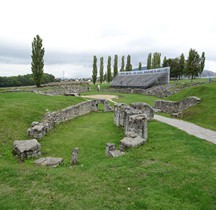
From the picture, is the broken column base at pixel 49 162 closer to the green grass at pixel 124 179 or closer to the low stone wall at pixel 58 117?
the green grass at pixel 124 179

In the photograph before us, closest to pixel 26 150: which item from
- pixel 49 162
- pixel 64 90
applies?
pixel 49 162

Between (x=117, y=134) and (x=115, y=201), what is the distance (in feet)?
34.6

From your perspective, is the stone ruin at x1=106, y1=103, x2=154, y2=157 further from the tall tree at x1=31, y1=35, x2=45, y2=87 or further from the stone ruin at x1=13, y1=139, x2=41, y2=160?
the tall tree at x1=31, y1=35, x2=45, y2=87

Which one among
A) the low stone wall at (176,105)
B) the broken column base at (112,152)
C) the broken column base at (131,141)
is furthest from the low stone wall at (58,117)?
the low stone wall at (176,105)

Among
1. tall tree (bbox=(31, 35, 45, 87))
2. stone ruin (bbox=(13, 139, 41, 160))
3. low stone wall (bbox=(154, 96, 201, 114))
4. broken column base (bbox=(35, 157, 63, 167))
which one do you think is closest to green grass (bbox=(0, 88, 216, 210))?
broken column base (bbox=(35, 157, 63, 167))

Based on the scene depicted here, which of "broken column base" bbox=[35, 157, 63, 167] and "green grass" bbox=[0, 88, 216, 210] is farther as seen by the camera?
"broken column base" bbox=[35, 157, 63, 167]

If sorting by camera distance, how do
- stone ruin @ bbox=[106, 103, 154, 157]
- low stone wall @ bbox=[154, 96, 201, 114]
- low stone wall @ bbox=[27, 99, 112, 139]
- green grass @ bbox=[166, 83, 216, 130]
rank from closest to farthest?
1. stone ruin @ bbox=[106, 103, 154, 157]
2. low stone wall @ bbox=[27, 99, 112, 139]
3. green grass @ bbox=[166, 83, 216, 130]
4. low stone wall @ bbox=[154, 96, 201, 114]

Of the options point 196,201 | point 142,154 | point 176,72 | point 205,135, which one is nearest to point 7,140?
point 142,154

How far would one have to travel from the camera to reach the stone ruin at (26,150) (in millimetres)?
12320

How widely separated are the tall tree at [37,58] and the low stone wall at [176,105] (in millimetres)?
34845

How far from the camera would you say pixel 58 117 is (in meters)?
21.8

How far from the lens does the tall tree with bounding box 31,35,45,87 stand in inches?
2080

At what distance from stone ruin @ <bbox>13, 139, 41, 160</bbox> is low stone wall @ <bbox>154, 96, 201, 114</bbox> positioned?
20509 mm

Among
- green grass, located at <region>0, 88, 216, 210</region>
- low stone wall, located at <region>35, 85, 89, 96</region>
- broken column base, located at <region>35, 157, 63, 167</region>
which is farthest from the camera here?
low stone wall, located at <region>35, 85, 89, 96</region>
